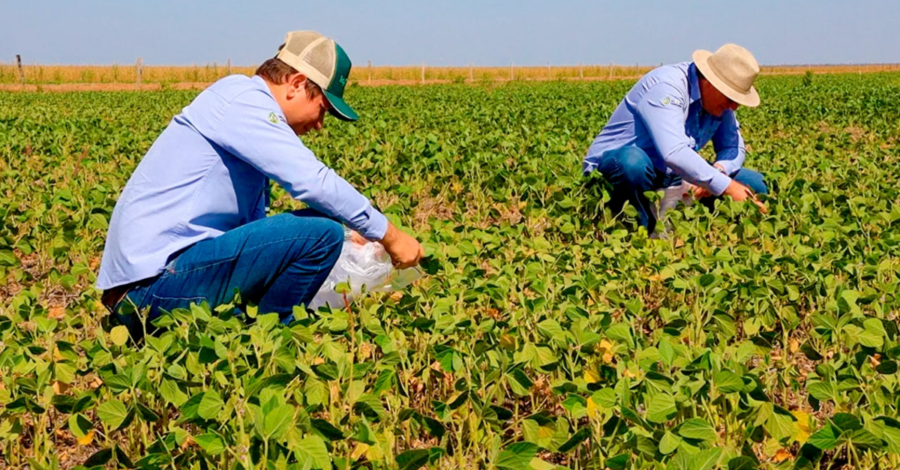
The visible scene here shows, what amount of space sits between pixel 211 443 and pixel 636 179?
3.30 m

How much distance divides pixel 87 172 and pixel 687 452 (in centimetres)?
664

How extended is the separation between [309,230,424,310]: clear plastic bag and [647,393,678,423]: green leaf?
1.46m

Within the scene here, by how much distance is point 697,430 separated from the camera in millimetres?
1955

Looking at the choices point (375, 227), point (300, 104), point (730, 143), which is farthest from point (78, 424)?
point (730, 143)

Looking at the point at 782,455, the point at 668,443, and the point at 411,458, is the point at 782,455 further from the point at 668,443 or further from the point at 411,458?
the point at 411,458

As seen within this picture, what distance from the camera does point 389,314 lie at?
3188mm

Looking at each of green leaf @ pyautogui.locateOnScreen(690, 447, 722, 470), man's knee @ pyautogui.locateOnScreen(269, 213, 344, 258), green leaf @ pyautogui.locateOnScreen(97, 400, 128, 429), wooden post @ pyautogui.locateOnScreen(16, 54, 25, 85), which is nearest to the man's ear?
man's knee @ pyautogui.locateOnScreen(269, 213, 344, 258)

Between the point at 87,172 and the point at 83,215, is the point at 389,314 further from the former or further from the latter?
the point at 87,172

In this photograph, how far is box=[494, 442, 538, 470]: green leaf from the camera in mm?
1927

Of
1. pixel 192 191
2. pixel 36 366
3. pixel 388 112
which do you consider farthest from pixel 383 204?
pixel 388 112

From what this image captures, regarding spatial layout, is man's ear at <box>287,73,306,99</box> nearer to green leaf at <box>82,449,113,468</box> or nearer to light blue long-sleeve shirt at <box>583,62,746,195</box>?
green leaf at <box>82,449,113,468</box>

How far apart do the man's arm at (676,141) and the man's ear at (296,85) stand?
2.30 meters

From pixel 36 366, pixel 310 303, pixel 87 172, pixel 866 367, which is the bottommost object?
pixel 87 172

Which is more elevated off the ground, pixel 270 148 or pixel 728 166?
pixel 270 148
